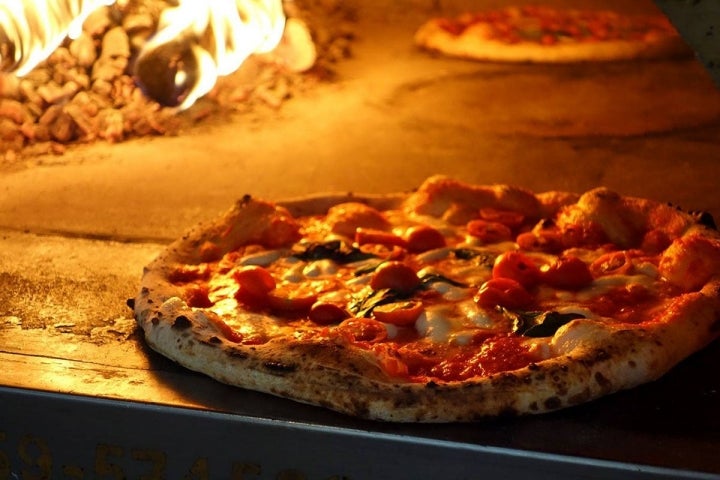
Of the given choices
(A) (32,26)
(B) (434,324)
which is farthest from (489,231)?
(A) (32,26)

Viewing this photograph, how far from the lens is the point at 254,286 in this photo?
4273 millimetres

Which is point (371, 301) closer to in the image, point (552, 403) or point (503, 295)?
point (503, 295)

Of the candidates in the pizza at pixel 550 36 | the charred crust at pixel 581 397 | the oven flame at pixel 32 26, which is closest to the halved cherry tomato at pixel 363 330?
the charred crust at pixel 581 397

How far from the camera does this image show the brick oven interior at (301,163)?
163 inches

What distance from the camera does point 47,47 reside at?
625 cm

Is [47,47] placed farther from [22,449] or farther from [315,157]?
[22,449]

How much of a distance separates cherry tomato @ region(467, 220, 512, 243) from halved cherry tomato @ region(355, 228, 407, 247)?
0.33 meters

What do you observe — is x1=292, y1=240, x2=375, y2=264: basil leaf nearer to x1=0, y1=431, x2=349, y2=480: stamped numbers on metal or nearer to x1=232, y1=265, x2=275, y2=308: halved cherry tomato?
x1=232, y1=265, x2=275, y2=308: halved cherry tomato

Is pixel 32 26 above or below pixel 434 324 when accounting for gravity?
above

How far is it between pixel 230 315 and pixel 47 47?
2.85 metres

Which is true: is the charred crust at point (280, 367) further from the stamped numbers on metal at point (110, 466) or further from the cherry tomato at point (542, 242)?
the cherry tomato at point (542, 242)

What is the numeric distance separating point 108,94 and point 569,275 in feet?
14.6

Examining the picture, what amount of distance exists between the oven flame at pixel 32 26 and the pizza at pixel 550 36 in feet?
12.0

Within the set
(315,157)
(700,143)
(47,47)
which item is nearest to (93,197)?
(47,47)
